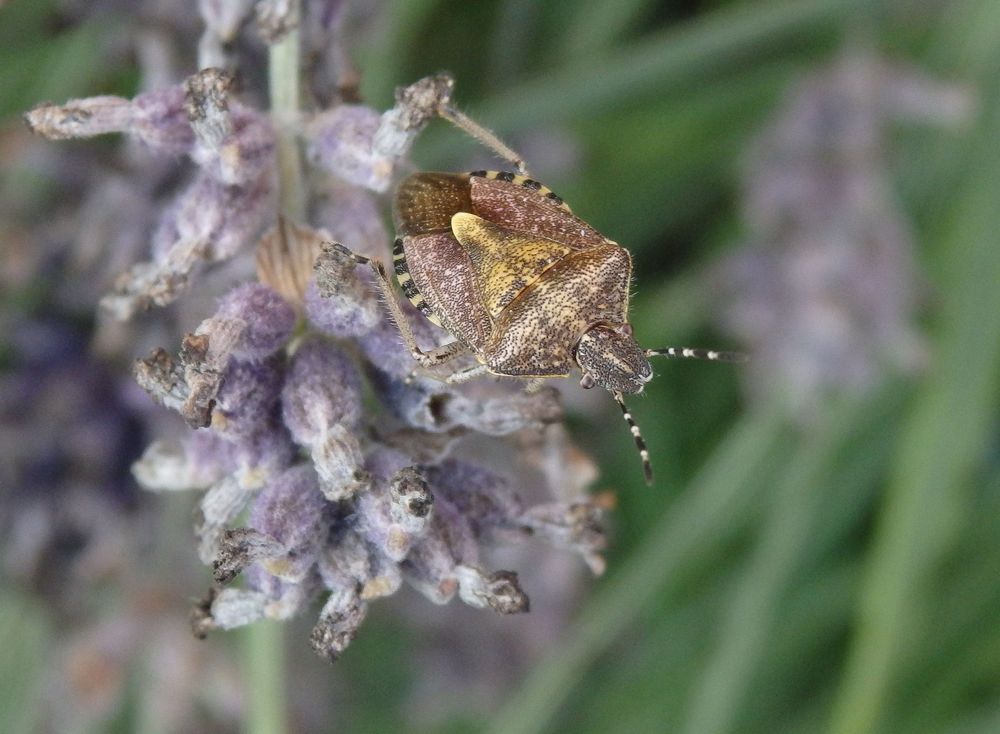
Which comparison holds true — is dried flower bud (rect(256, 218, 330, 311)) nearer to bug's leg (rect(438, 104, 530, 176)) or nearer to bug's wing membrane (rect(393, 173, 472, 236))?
bug's wing membrane (rect(393, 173, 472, 236))

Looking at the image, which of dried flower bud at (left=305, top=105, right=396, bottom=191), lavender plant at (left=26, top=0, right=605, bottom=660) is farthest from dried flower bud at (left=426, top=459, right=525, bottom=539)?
dried flower bud at (left=305, top=105, right=396, bottom=191)

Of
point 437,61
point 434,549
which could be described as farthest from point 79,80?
point 434,549

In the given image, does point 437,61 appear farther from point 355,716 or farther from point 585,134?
point 355,716

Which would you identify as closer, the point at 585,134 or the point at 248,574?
the point at 248,574

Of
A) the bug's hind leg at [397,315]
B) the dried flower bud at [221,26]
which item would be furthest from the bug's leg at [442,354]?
the dried flower bud at [221,26]

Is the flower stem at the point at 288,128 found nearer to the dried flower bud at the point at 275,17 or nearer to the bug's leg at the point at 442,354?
the dried flower bud at the point at 275,17
